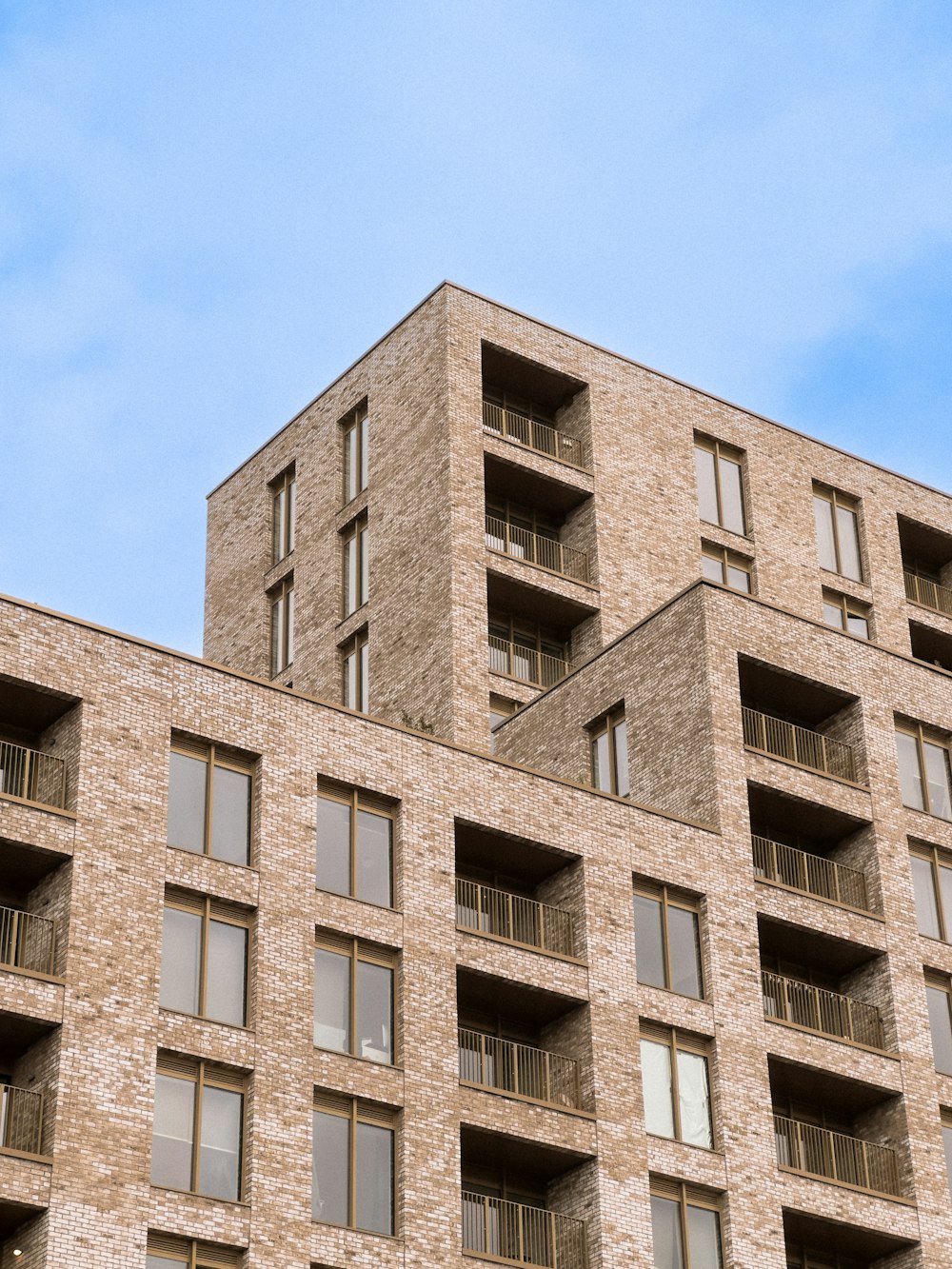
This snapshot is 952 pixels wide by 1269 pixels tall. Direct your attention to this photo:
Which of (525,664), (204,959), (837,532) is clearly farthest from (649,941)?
(837,532)

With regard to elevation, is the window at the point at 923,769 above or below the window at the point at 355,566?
below

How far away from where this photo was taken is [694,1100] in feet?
163

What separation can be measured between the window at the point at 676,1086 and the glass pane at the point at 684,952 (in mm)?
1299

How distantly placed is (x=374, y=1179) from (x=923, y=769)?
1954 cm

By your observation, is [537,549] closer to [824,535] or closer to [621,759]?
[824,535]

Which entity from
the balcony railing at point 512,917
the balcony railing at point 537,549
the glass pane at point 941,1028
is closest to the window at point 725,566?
the balcony railing at point 537,549

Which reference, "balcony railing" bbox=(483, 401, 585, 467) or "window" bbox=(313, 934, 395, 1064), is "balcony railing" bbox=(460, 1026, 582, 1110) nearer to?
"window" bbox=(313, 934, 395, 1064)

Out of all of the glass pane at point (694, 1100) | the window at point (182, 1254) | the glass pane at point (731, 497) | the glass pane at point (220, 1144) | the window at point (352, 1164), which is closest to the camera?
the window at point (182, 1254)

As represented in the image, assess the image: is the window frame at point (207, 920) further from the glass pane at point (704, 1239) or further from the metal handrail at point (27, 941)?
the glass pane at point (704, 1239)

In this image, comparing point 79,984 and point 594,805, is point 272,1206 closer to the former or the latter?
point 79,984

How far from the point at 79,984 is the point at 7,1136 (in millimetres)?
2989

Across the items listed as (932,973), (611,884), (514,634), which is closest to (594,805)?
(611,884)

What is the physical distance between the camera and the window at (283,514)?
247 ft

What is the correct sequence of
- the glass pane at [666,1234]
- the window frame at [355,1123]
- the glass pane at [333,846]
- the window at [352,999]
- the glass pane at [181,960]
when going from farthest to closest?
the glass pane at [333,846] → the glass pane at [666,1234] → the window at [352,999] → the glass pane at [181,960] → the window frame at [355,1123]
